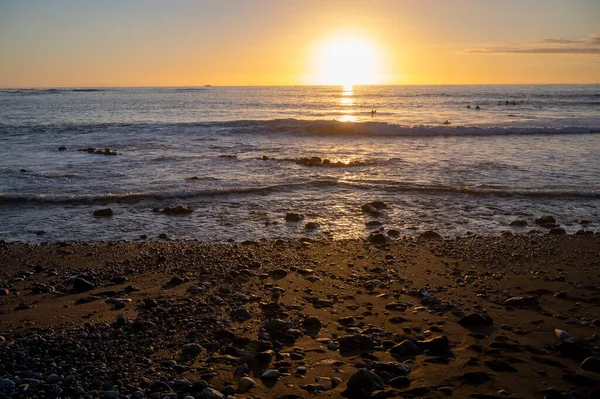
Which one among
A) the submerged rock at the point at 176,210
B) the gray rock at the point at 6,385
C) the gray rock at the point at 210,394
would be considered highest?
the submerged rock at the point at 176,210

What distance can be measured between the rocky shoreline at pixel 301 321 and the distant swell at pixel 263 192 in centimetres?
434

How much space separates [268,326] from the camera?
217 inches

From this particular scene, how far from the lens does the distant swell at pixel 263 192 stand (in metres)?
13.1

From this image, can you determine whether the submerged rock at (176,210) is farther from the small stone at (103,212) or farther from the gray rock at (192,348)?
the gray rock at (192,348)

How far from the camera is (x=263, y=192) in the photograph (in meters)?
14.4

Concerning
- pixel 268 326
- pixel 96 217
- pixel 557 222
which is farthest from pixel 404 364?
pixel 96 217

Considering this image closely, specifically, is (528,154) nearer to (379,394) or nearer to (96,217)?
(96,217)

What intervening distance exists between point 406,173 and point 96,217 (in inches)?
430

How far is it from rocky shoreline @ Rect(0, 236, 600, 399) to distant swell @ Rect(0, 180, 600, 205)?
4.34 meters

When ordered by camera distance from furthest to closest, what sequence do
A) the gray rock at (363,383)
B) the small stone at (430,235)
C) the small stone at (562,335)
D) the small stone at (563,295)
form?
the small stone at (430,235), the small stone at (563,295), the small stone at (562,335), the gray rock at (363,383)

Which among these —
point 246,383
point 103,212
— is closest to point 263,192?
point 103,212

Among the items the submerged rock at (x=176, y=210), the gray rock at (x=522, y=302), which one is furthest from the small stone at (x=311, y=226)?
the gray rock at (x=522, y=302)

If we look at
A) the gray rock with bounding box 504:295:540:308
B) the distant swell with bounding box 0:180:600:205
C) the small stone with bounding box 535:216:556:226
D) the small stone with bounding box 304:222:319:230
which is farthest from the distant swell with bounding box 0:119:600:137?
the gray rock with bounding box 504:295:540:308

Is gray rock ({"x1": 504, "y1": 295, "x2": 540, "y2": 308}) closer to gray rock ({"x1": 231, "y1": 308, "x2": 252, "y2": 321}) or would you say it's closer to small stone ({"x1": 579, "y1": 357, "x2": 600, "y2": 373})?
small stone ({"x1": 579, "y1": 357, "x2": 600, "y2": 373})
